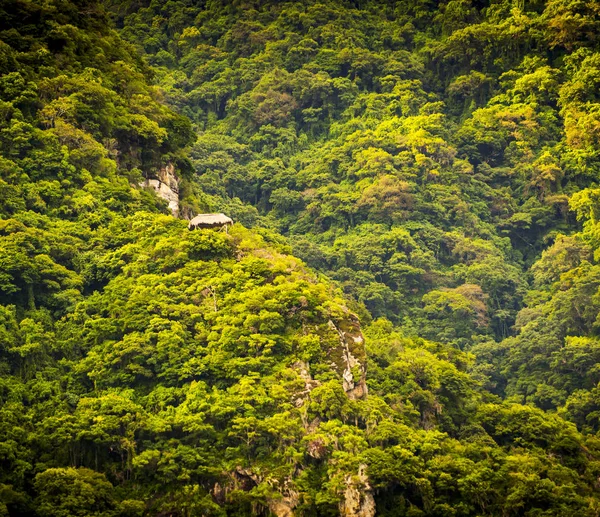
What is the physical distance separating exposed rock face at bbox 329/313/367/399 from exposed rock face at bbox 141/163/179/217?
1155 centimetres

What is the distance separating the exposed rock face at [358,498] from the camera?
34188 millimetres

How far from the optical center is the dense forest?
115ft

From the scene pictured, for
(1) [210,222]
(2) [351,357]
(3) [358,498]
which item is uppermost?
(1) [210,222]

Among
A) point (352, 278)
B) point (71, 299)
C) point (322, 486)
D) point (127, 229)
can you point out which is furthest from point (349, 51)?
point (322, 486)

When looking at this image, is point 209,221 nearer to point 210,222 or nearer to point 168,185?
point 210,222

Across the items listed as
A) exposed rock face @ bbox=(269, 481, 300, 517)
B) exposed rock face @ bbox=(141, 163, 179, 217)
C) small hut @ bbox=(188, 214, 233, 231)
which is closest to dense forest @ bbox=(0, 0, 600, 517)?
exposed rock face @ bbox=(269, 481, 300, 517)

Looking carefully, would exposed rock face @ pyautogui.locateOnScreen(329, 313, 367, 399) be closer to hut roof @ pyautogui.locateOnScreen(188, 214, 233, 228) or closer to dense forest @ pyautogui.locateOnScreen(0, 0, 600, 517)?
dense forest @ pyautogui.locateOnScreen(0, 0, 600, 517)

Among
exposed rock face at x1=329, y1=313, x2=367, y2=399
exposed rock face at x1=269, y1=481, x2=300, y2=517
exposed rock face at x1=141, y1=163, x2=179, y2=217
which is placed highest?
exposed rock face at x1=141, y1=163, x2=179, y2=217

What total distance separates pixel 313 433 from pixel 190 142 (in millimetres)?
20083

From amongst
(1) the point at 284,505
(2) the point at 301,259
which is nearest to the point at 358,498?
(1) the point at 284,505

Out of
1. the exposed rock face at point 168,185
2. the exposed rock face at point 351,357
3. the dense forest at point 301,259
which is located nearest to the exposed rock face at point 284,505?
the dense forest at point 301,259

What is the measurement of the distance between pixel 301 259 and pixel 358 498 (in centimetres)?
2247

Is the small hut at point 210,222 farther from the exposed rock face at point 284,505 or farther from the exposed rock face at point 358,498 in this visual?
the exposed rock face at point 284,505

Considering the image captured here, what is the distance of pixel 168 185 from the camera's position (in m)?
49.8
